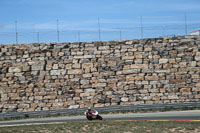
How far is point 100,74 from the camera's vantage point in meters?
25.8

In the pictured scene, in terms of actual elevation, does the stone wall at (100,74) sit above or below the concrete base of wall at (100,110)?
above

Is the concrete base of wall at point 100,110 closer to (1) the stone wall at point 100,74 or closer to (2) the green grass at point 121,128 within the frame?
(1) the stone wall at point 100,74

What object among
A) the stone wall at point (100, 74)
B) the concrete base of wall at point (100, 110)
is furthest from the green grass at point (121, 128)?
the stone wall at point (100, 74)

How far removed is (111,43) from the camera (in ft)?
85.7

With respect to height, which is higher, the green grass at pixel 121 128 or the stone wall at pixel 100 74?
the stone wall at pixel 100 74

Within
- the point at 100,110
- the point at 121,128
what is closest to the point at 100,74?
the point at 100,110

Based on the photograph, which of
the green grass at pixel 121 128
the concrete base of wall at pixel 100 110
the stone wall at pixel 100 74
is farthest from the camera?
the stone wall at pixel 100 74

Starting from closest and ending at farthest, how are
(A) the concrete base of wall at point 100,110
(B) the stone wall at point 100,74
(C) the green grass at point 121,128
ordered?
(C) the green grass at point 121,128, (A) the concrete base of wall at point 100,110, (B) the stone wall at point 100,74

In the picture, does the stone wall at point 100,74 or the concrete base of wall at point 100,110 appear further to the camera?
the stone wall at point 100,74

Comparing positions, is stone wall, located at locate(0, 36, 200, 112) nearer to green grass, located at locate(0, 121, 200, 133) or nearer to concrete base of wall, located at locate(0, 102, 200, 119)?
concrete base of wall, located at locate(0, 102, 200, 119)

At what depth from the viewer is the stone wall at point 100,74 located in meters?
25.6

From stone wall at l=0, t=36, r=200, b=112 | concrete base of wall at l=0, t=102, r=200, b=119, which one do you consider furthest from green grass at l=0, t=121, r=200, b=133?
stone wall at l=0, t=36, r=200, b=112

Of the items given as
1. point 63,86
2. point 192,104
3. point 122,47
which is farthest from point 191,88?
Answer: point 63,86

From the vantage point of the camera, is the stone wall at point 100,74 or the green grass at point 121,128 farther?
the stone wall at point 100,74
